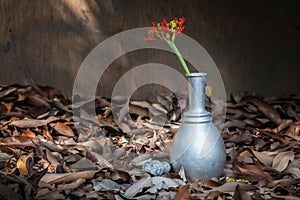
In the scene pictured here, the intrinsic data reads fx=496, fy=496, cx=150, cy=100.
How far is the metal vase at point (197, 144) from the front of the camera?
145 cm

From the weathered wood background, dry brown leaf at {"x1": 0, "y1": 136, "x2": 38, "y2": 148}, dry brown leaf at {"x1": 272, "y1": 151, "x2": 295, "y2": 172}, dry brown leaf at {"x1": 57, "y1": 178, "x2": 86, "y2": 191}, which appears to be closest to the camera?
dry brown leaf at {"x1": 57, "y1": 178, "x2": 86, "y2": 191}

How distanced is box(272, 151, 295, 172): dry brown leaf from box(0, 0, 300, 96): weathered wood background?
49.0 inches

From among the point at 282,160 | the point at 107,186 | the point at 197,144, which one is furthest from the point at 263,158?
the point at 107,186

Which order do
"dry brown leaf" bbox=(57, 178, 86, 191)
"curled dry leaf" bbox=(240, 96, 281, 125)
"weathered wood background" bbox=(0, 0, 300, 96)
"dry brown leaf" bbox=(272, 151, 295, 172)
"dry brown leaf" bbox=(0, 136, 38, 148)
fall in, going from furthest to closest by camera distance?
"weathered wood background" bbox=(0, 0, 300, 96)
"curled dry leaf" bbox=(240, 96, 281, 125)
"dry brown leaf" bbox=(0, 136, 38, 148)
"dry brown leaf" bbox=(272, 151, 295, 172)
"dry brown leaf" bbox=(57, 178, 86, 191)

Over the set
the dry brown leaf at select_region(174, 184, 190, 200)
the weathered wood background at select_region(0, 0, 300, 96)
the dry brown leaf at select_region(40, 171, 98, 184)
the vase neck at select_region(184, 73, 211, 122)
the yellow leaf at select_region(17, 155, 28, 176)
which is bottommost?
the dry brown leaf at select_region(174, 184, 190, 200)

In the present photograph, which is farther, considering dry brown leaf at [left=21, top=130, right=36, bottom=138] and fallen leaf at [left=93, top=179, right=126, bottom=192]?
dry brown leaf at [left=21, top=130, right=36, bottom=138]

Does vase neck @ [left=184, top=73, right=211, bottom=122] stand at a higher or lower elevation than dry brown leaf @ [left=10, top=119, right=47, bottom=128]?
higher

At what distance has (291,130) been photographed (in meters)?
2.01

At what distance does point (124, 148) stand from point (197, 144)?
394mm

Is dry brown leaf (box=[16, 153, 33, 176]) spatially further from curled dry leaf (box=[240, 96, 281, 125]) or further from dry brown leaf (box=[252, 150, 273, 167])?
curled dry leaf (box=[240, 96, 281, 125])

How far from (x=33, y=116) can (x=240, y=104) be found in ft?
3.22

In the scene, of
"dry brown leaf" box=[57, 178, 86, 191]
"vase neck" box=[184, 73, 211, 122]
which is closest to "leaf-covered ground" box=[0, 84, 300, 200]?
"dry brown leaf" box=[57, 178, 86, 191]

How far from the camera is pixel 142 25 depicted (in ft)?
9.02

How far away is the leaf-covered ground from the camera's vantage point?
1.37m
